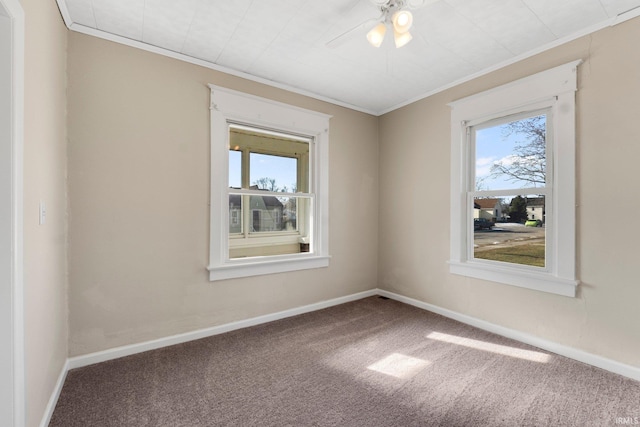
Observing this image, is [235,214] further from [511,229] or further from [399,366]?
[511,229]

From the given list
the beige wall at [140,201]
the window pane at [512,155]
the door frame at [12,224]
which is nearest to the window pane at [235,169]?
the beige wall at [140,201]

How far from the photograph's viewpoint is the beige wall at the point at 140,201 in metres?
2.28

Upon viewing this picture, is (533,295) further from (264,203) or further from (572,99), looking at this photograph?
(264,203)

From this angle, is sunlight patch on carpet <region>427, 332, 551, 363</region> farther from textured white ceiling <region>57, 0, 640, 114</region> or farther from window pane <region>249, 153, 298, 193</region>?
textured white ceiling <region>57, 0, 640, 114</region>

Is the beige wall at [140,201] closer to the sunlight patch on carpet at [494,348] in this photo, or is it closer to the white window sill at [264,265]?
the white window sill at [264,265]

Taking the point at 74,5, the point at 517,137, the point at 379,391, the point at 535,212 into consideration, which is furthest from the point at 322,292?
the point at 74,5

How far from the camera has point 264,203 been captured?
3.40 m

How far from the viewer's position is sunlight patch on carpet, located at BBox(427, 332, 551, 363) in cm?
245

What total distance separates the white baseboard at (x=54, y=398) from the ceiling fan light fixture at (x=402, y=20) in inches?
119

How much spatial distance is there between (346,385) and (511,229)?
7.13ft

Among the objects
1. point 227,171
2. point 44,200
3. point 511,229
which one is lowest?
point 511,229

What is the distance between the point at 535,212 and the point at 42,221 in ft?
12.3

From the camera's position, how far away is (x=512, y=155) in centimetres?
291

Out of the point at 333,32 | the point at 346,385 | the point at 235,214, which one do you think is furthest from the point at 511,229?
the point at 235,214
